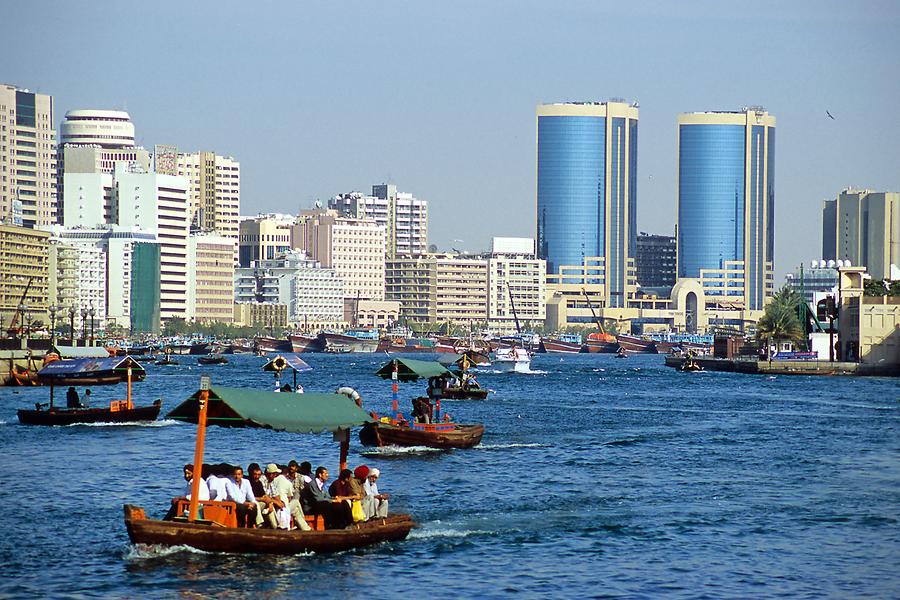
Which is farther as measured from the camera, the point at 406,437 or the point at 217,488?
the point at 406,437

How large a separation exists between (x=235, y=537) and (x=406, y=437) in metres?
26.7

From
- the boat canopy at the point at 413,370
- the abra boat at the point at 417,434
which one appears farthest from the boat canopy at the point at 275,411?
the boat canopy at the point at 413,370

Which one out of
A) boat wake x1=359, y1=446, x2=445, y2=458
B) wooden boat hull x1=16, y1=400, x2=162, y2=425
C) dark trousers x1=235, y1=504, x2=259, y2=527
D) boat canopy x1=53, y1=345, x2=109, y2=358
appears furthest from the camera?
boat canopy x1=53, y1=345, x2=109, y2=358

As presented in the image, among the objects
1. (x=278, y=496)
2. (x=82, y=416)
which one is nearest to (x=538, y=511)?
(x=278, y=496)

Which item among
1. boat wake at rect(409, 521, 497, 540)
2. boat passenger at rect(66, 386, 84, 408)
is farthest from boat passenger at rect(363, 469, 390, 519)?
boat passenger at rect(66, 386, 84, 408)

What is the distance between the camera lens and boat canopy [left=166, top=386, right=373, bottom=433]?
1606 inches

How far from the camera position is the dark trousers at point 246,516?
128ft

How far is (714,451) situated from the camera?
2744 inches

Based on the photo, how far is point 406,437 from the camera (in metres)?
64.9

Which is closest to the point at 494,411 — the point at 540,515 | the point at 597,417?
the point at 597,417

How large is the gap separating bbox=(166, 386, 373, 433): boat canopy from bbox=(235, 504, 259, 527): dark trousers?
8.15 ft

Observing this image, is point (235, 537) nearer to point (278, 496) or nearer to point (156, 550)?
point (278, 496)

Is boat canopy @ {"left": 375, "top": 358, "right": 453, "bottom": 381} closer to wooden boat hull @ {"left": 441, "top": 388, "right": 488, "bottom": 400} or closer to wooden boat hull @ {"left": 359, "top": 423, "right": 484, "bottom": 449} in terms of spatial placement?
wooden boat hull @ {"left": 359, "top": 423, "right": 484, "bottom": 449}

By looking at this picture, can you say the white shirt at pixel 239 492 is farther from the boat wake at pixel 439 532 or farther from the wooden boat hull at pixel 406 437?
the wooden boat hull at pixel 406 437
